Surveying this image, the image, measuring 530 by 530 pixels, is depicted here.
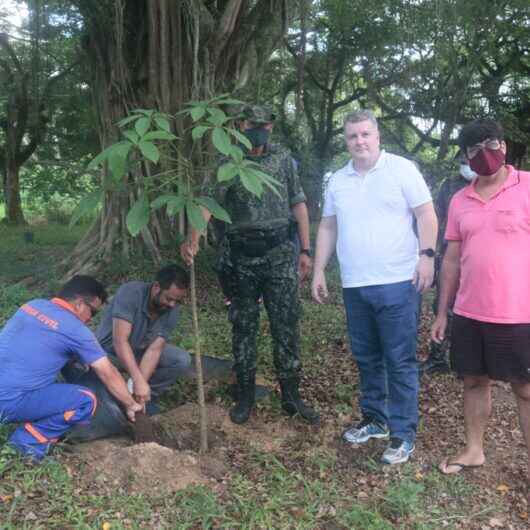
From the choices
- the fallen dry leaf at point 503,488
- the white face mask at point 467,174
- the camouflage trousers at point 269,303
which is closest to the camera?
the fallen dry leaf at point 503,488

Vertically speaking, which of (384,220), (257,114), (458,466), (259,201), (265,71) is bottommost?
(458,466)

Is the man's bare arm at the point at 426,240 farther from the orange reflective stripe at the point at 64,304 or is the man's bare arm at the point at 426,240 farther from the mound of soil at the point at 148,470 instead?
the orange reflective stripe at the point at 64,304

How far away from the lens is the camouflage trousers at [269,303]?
3756 millimetres

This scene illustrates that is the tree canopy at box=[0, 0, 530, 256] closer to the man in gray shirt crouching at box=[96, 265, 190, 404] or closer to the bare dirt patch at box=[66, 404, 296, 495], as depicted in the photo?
the man in gray shirt crouching at box=[96, 265, 190, 404]

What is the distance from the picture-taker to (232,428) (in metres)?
3.86

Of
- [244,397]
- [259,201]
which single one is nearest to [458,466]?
[244,397]

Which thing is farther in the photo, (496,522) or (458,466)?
(458,466)

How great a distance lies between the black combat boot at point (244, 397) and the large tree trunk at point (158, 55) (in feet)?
10.8

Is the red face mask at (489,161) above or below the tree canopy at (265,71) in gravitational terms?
below

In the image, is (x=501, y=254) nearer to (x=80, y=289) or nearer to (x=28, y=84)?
(x=80, y=289)

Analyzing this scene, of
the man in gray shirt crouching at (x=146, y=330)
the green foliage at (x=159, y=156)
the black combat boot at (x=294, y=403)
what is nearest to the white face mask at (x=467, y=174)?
the black combat boot at (x=294, y=403)

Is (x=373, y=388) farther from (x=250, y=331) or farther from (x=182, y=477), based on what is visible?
(x=182, y=477)

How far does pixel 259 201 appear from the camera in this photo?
3693mm

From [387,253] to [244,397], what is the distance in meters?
1.41
